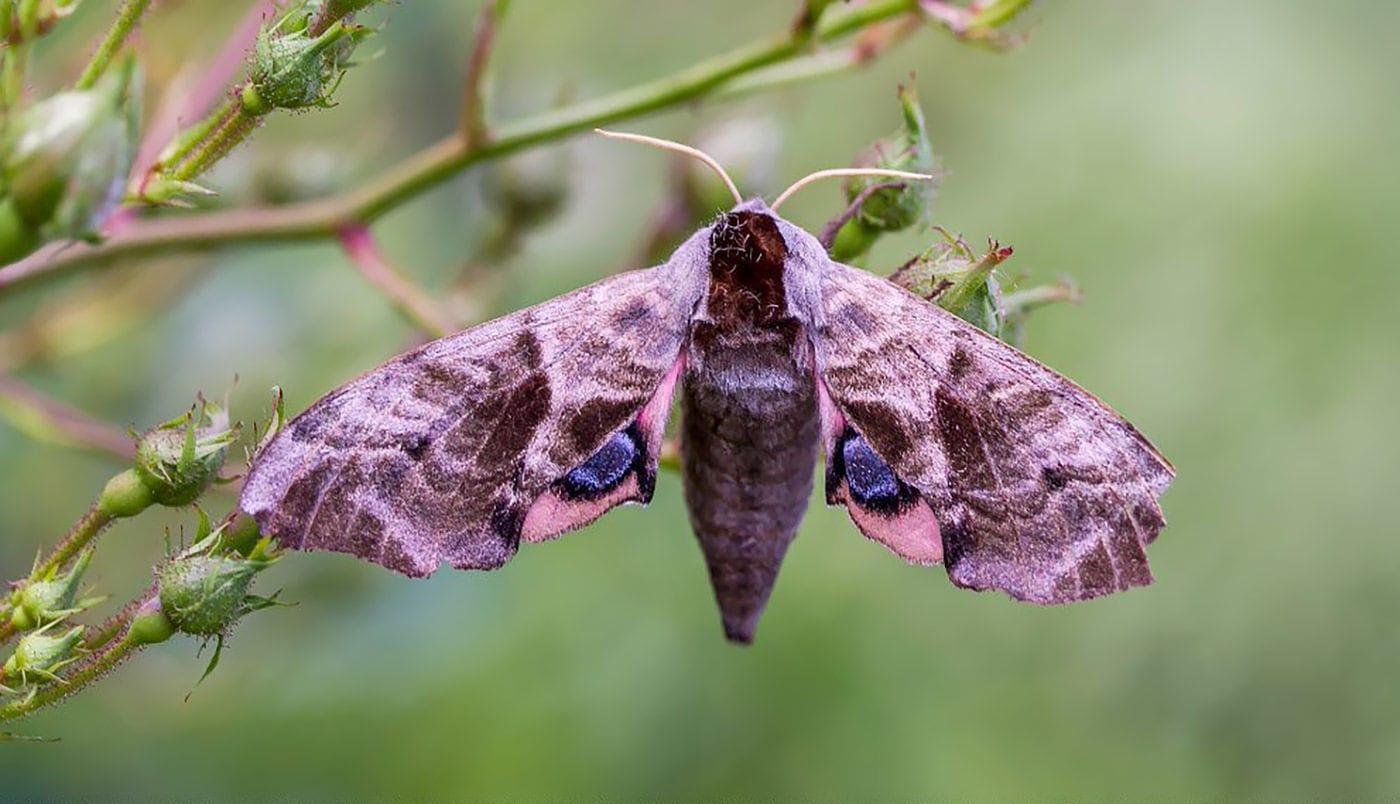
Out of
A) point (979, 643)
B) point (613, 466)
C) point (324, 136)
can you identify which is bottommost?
point (979, 643)

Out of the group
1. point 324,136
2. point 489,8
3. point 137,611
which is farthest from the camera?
point 324,136

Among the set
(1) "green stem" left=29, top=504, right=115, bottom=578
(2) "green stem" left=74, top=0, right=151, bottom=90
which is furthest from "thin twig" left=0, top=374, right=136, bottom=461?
(2) "green stem" left=74, top=0, right=151, bottom=90

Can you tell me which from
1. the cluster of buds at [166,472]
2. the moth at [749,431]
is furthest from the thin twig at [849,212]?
the cluster of buds at [166,472]

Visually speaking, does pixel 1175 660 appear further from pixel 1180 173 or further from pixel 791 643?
pixel 1180 173

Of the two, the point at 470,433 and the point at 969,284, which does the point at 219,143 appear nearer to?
the point at 470,433

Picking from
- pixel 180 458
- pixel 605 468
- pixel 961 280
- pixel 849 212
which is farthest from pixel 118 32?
pixel 961 280

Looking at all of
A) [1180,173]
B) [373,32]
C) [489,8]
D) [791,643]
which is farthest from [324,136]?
[1180,173]

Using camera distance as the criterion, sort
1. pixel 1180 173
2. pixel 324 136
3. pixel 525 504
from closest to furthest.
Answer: pixel 525 504 → pixel 324 136 → pixel 1180 173
